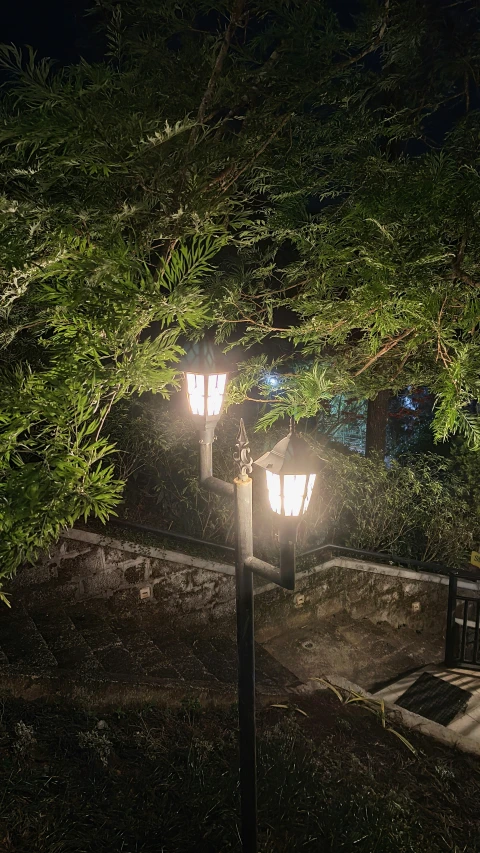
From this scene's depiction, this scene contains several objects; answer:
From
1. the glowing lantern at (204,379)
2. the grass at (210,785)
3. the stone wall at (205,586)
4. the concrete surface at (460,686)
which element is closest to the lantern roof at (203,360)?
the glowing lantern at (204,379)

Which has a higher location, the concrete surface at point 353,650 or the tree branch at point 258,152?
the tree branch at point 258,152

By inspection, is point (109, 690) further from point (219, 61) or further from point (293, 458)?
point (219, 61)

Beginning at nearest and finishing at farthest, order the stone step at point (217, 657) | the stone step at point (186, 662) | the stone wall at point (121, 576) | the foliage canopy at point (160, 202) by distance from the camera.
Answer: the foliage canopy at point (160, 202), the stone step at point (186, 662), the stone step at point (217, 657), the stone wall at point (121, 576)

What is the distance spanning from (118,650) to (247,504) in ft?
10.4

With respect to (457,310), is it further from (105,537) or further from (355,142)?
(105,537)

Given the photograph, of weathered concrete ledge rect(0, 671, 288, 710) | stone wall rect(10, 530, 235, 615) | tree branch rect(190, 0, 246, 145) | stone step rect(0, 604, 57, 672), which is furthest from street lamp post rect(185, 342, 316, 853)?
stone wall rect(10, 530, 235, 615)

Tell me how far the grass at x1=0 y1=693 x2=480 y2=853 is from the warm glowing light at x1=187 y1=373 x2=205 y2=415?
2774 mm

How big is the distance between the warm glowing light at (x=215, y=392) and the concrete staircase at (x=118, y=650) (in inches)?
114

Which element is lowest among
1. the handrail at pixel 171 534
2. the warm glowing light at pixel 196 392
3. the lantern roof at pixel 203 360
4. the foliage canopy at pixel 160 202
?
the handrail at pixel 171 534

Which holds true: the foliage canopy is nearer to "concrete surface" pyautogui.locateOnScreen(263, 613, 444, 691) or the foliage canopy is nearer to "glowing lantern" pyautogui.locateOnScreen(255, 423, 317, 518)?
"glowing lantern" pyautogui.locateOnScreen(255, 423, 317, 518)

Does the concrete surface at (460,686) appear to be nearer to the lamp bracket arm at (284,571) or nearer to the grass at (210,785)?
the grass at (210,785)

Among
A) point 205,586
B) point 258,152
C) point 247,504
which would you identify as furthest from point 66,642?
point 258,152

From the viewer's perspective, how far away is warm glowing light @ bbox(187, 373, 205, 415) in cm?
319

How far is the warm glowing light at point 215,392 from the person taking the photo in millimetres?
3199
